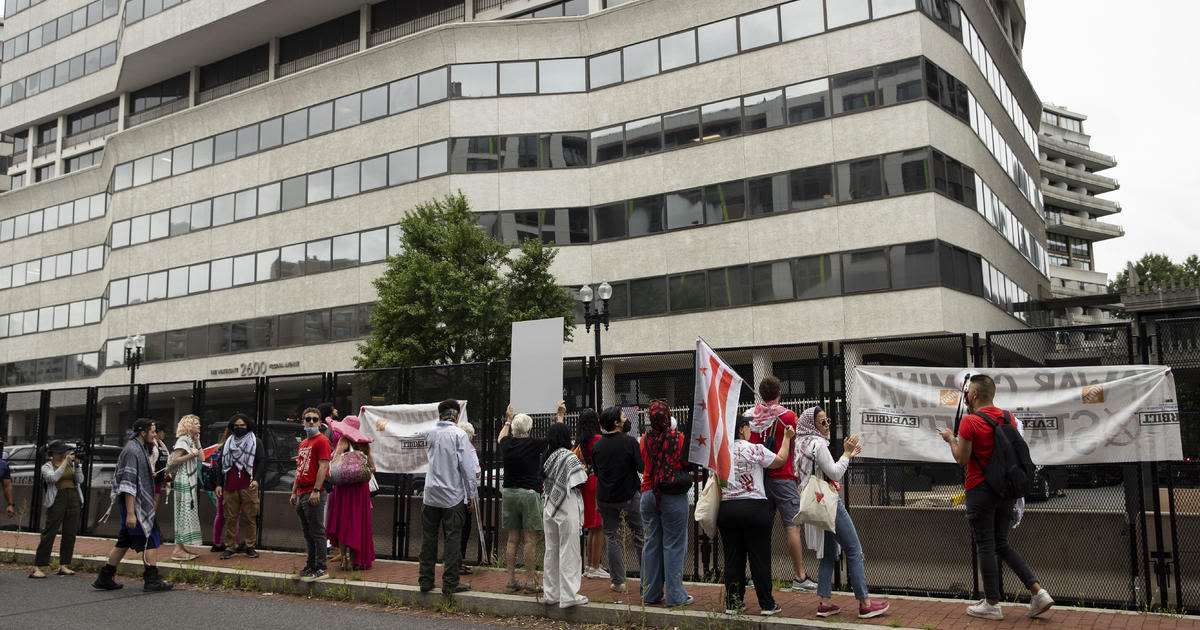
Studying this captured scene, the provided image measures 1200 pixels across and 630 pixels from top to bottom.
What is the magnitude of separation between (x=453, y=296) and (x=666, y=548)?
848 inches

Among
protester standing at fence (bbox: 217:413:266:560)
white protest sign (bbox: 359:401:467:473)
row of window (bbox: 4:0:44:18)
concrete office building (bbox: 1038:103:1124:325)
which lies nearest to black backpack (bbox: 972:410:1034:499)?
white protest sign (bbox: 359:401:467:473)

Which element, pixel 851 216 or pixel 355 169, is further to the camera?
pixel 355 169

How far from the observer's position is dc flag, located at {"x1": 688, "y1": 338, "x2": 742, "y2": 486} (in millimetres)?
8188

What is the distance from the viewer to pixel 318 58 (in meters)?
44.1

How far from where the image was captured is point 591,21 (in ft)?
118

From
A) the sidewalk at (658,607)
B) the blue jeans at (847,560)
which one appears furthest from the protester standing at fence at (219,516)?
the blue jeans at (847,560)

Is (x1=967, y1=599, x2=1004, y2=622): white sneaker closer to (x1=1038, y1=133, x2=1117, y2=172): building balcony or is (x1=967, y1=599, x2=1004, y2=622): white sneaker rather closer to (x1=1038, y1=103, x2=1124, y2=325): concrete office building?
(x1=1038, y1=103, x2=1124, y2=325): concrete office building

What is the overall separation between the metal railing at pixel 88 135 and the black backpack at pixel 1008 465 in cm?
5649

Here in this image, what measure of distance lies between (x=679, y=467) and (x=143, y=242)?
44.6 metres

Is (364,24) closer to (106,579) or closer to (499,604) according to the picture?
(106,579)

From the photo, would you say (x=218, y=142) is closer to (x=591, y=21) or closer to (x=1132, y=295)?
(x=591, y=21)

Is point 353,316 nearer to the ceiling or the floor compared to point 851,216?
nearer to the floor

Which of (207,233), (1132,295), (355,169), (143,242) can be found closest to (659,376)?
(355,169)

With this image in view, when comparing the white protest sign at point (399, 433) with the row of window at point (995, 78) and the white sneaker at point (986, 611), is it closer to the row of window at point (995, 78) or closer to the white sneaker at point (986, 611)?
the white sneaker at point (986, 611)
